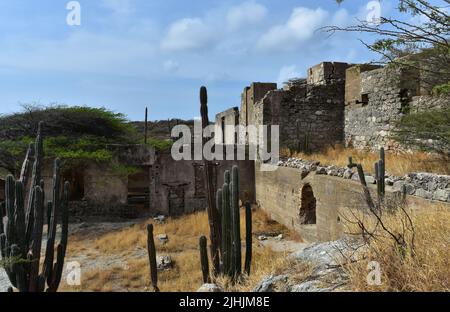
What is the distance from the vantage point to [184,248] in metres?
10.9

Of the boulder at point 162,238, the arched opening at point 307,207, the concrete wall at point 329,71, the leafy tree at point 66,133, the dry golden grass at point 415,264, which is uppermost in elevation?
the concrete wall at point 329,71

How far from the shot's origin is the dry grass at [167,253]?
7.34 m

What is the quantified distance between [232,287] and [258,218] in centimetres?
859

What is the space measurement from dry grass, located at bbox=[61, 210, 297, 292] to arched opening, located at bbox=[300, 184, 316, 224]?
0.66 meters

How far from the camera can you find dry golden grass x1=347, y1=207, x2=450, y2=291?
117 inches

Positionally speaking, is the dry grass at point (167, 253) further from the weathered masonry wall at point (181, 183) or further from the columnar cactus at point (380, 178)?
the columnar cactus at point (380, 178)

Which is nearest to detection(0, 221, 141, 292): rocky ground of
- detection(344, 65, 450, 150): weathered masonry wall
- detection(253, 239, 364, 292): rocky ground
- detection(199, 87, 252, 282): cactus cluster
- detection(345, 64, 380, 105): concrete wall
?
detection(199, 87, 252, 282): cactus cluster

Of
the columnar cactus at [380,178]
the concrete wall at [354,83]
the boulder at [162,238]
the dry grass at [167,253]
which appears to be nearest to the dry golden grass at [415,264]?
the dry grass at [167,253]

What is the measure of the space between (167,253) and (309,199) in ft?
14.3

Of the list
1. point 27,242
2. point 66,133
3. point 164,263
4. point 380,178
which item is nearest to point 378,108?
point 380,178

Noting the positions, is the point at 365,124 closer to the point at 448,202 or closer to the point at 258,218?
the point at 258,218

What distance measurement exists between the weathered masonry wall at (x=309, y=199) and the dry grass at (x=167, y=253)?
541mm
